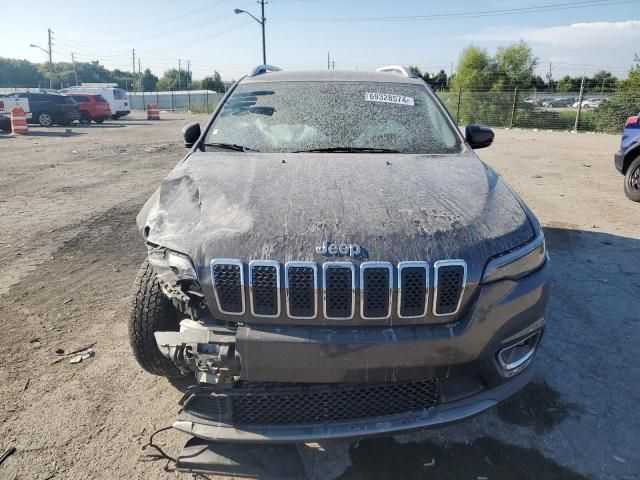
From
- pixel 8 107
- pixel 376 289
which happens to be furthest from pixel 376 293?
pixel 8 107

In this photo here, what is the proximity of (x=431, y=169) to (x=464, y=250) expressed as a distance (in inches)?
36.8

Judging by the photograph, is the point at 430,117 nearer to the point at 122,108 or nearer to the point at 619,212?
the point at 619,212

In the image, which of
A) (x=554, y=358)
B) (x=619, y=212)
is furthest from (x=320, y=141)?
(x=619, y=212)

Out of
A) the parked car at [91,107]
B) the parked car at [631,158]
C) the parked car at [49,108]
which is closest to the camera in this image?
the parked car at [631,158]

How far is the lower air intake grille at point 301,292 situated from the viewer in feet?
6.54

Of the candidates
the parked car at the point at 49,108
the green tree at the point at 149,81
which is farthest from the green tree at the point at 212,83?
the parked car at the point at 49,108

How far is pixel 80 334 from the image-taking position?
358cm

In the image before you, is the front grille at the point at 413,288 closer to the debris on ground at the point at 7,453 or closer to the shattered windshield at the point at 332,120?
the shattered windshield at the point at 332,120

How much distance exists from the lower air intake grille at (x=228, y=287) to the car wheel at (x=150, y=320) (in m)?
0.50

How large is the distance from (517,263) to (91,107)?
91.7ft

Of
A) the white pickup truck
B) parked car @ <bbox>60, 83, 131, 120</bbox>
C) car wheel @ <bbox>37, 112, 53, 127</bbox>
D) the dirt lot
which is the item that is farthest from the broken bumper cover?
parked car @ <bbox>60, 83, 131, 120</bbox>

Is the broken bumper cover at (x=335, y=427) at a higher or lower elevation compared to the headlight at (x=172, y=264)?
lower

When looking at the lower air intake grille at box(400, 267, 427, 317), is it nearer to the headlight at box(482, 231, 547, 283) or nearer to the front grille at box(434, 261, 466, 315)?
the front grille at box(434, 261, 466, 315)

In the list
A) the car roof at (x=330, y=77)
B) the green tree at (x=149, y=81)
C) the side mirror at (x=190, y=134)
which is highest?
the green tree at (x=149, y=81)
